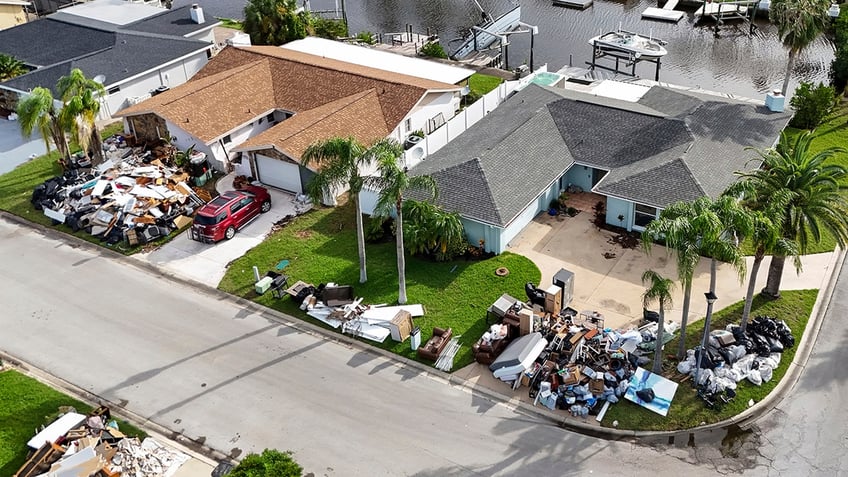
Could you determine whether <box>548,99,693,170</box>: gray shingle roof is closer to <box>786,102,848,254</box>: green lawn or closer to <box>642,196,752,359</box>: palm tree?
<box>786,102,848,254</box>: green lawn

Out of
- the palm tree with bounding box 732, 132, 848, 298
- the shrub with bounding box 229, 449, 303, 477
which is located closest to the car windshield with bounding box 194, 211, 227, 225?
the shrub with bounding box 229, 449, 303, 477

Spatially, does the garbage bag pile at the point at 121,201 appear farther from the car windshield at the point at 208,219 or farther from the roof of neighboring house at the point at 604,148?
the roof of neighboring house at the point at 604,148

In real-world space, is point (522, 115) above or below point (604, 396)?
above

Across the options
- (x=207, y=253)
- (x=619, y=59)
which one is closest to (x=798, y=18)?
(x=619, y=59)

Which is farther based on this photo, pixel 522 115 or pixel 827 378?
pixel 522 115

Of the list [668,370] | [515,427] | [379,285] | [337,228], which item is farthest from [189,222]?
[668,370]

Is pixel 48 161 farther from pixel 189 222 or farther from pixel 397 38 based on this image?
pixel 397 38
